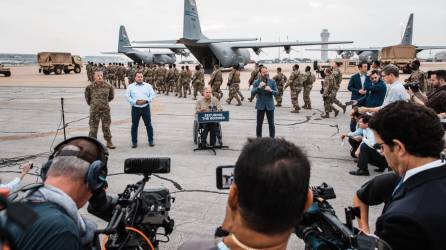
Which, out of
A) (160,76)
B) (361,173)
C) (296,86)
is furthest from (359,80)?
(160,76)

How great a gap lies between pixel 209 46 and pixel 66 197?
97.4ft

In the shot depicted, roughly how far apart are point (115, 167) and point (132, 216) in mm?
4883

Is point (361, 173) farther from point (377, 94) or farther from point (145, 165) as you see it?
point (145, 165)

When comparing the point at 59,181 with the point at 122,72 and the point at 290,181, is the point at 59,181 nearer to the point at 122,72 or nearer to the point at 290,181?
the point at 290,181

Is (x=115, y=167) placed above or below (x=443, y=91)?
below

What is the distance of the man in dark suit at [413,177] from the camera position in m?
1.63

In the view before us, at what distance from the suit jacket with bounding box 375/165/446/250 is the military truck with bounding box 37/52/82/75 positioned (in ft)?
149

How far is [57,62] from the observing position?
42188 millimetres

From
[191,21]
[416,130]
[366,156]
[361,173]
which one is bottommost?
[361,173]

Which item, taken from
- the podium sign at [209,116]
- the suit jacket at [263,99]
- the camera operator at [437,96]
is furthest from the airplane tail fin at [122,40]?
the camera operator at [437,96]

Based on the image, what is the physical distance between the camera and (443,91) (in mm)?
6156

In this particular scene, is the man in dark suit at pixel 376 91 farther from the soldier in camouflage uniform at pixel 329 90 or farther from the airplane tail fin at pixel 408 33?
the airplane tail fin at pixel 408 33

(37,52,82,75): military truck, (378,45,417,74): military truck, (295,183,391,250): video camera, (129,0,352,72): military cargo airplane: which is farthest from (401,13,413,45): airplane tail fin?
(295,183,391,250): video camera

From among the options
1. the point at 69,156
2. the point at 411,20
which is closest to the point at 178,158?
the point at 69,156
